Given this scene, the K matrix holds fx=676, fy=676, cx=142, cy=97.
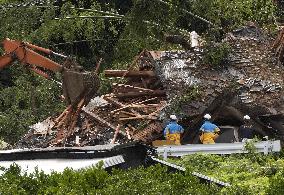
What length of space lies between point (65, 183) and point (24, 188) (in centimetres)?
62

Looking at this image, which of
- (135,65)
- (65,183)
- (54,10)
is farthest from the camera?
(54,10)

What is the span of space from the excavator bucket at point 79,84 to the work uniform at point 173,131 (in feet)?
7.80

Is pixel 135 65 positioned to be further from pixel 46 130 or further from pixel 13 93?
pixel 13 93

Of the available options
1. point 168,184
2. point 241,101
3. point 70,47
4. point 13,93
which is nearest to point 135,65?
point 241,101

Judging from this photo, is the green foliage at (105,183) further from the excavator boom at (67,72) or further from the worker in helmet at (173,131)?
the excavator boom at (67,72)

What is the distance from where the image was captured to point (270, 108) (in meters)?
15.0

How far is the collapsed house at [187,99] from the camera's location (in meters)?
15.2

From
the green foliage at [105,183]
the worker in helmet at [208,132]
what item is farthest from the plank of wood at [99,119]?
the green foliage at [105,183]

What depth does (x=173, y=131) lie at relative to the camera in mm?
14547

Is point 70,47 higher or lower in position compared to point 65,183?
higher

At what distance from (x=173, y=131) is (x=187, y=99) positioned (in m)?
1.06

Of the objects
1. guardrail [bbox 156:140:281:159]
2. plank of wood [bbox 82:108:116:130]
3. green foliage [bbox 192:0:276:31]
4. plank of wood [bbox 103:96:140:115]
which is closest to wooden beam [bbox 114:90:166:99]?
plank of wood [bbox 103:96:140:115]

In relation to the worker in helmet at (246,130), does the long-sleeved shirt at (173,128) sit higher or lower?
higher

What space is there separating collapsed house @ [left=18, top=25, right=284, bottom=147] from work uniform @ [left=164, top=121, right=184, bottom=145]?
2.18 feet
